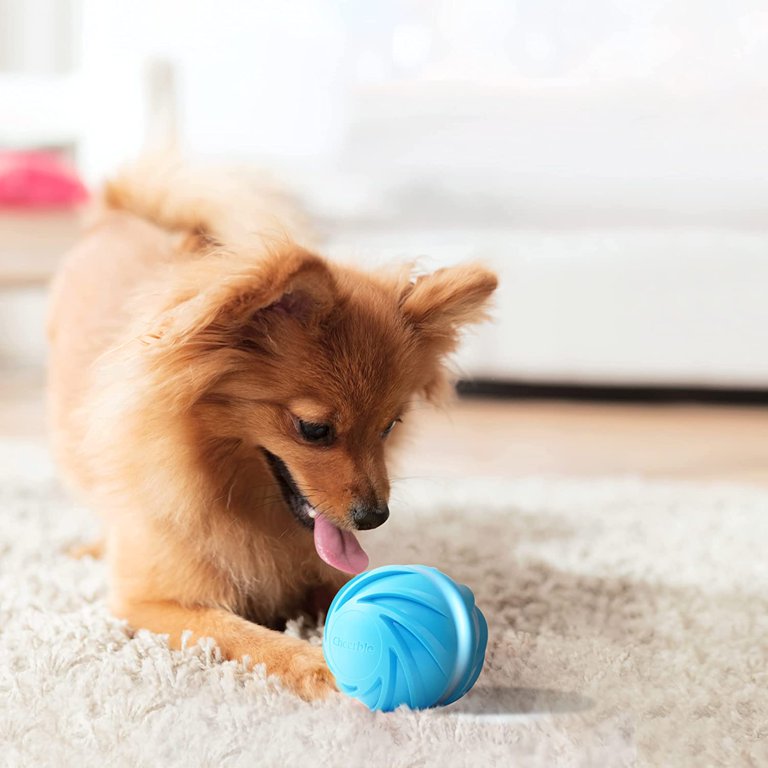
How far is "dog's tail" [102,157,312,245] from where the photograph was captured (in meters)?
2.37

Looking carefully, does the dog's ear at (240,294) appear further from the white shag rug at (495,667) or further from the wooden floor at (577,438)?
the wooden floor at (577,438)

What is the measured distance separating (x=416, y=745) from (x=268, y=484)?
599mm

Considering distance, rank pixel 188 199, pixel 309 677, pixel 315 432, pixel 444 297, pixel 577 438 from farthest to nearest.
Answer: pixel 577 438 < pixel 188 199 < pixel 444 297 < pixel 315 432 < pixel 309 677

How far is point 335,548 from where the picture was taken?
168 centimetres

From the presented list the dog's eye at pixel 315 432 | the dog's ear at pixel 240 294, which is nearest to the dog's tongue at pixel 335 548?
the dog's eye at pixel 315 432

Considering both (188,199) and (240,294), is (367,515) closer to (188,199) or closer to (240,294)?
(240,294)

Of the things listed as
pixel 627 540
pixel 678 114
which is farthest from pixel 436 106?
pixel 627 540

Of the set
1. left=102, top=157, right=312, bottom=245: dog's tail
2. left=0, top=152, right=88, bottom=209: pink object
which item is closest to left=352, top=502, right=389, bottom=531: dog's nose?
left=102, top=157, right=312, bottom=245: dog's tail

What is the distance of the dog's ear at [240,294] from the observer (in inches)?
56.1

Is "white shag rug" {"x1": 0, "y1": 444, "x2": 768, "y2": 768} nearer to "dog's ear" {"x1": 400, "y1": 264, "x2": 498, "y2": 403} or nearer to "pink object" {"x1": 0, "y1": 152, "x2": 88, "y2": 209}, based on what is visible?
"dog's ear" {"x1": 400, "y1": 264, "x2": 498, "y2": 403}

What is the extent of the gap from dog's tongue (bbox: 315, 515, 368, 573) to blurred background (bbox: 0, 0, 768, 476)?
1579mm

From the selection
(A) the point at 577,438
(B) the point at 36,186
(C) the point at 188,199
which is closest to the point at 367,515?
(C) the point at 188,199

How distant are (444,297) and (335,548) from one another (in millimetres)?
520

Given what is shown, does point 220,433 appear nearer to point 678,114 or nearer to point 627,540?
point 627,540
